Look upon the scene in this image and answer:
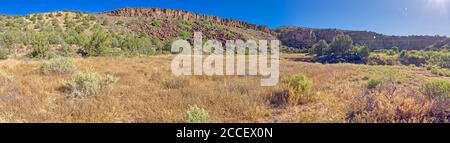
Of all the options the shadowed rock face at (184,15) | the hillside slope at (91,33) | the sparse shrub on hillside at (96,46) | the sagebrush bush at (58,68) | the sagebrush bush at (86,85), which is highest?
the shadowed rock face at (184,15)

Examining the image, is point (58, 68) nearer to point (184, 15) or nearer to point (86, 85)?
point (86, 85)

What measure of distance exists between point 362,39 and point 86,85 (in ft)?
182

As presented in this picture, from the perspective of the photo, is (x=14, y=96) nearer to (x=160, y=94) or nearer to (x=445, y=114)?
(x=160, y=94)

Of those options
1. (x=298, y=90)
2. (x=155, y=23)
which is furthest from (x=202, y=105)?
(x=155, y=23)

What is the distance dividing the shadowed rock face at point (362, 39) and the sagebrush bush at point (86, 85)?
1727 inches

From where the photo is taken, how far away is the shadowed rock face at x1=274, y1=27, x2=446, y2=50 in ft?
168

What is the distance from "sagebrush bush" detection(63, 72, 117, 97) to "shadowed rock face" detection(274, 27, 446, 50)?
43.9m

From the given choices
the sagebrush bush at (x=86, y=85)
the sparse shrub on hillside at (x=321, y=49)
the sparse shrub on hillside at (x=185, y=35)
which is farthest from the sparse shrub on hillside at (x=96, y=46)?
the sparse shrub on hillside at (x=185, y=35)

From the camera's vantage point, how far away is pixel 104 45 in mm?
22203

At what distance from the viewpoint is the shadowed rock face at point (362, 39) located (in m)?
51.1

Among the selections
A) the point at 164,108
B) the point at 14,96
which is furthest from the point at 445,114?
the point at 14,96

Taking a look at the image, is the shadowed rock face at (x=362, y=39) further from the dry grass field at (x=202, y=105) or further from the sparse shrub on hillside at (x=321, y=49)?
the dry grass field at (x=202, y=105)

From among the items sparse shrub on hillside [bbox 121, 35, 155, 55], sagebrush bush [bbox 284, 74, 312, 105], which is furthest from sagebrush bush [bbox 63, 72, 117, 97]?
sparse shrub on hillside [bbox 121, 35, 155, 55]
